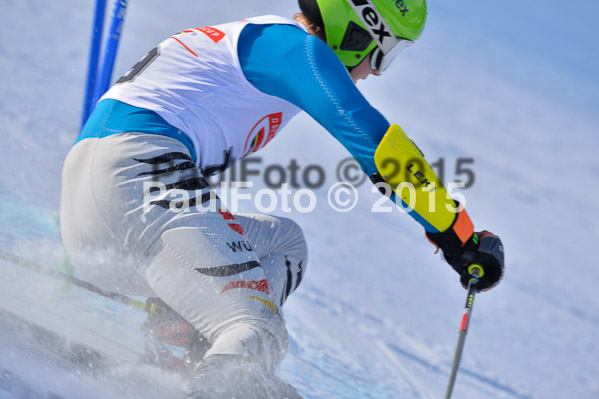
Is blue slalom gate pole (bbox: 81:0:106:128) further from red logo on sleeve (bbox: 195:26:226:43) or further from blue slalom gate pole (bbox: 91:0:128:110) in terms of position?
red logo on sleeve (bbox: 195:26:226:43)

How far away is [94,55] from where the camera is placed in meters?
3.81

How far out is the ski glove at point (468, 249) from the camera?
212cm

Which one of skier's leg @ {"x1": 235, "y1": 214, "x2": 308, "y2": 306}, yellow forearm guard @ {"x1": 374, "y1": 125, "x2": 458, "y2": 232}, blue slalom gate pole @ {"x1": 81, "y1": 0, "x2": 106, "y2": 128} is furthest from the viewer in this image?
blue slalom gate pole @ {"x1": 81, "y1": 0, "x2": 106, "y2": 128}

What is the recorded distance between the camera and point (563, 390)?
3.94 meters

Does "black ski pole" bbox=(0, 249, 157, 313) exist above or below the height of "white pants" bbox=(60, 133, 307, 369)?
below

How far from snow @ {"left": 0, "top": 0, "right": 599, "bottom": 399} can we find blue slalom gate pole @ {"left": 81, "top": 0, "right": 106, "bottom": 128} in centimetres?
79

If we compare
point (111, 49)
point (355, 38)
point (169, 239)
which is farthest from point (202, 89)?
point (111, 49)

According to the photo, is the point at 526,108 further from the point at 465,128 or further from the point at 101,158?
the point at 101,158

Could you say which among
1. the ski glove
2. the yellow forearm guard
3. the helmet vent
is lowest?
the ski glove

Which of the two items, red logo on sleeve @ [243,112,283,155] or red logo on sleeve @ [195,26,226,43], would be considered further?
red logo on sleeve @ [243,112,283,155]

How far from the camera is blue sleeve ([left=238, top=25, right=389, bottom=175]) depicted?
1942 mm

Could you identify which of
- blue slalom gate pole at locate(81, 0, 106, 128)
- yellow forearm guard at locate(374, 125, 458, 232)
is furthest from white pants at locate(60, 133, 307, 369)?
blue slalom gate pole at locate(81, 0, 106, 128)

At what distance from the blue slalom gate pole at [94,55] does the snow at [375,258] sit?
2.60 ft

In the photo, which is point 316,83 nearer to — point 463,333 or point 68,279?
point 463,333
